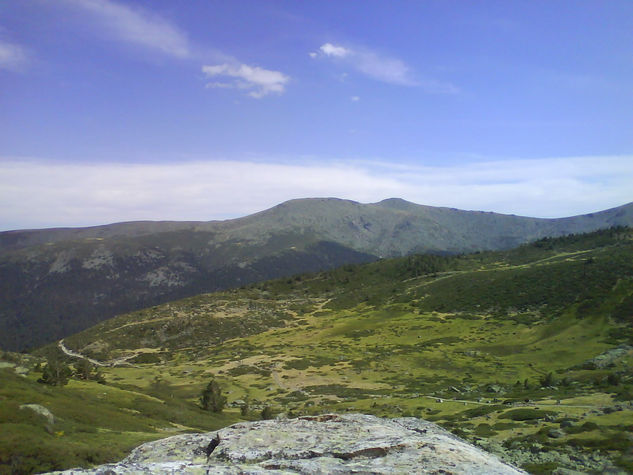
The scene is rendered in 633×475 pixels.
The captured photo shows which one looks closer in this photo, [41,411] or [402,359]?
[41,411]

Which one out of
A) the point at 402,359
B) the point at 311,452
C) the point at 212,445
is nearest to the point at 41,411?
the point at 212,445

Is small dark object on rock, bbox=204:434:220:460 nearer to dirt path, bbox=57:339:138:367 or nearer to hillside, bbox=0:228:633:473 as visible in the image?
hillside, bbox=0:228:633:473

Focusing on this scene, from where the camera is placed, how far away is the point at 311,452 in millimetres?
7602

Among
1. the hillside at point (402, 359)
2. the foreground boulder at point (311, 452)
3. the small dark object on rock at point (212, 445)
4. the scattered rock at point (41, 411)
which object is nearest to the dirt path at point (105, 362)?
the hillside at point (402, 359)

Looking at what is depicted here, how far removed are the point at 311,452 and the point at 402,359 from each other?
63.4m

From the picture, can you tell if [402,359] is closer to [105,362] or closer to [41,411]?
[41,411]

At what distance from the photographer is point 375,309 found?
111 meters

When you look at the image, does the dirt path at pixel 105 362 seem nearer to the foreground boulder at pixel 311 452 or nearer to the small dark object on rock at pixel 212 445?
the foreground boulder at pixel 311 452

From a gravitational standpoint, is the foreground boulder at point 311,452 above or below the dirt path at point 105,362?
above

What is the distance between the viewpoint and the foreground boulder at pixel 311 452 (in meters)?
6.79

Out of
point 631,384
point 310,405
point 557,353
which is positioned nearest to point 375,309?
point 557,353

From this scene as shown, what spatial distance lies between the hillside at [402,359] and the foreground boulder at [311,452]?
33.8 ft

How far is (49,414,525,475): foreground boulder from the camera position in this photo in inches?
267

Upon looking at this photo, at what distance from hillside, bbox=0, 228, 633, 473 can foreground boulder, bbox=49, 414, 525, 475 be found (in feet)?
33.8
